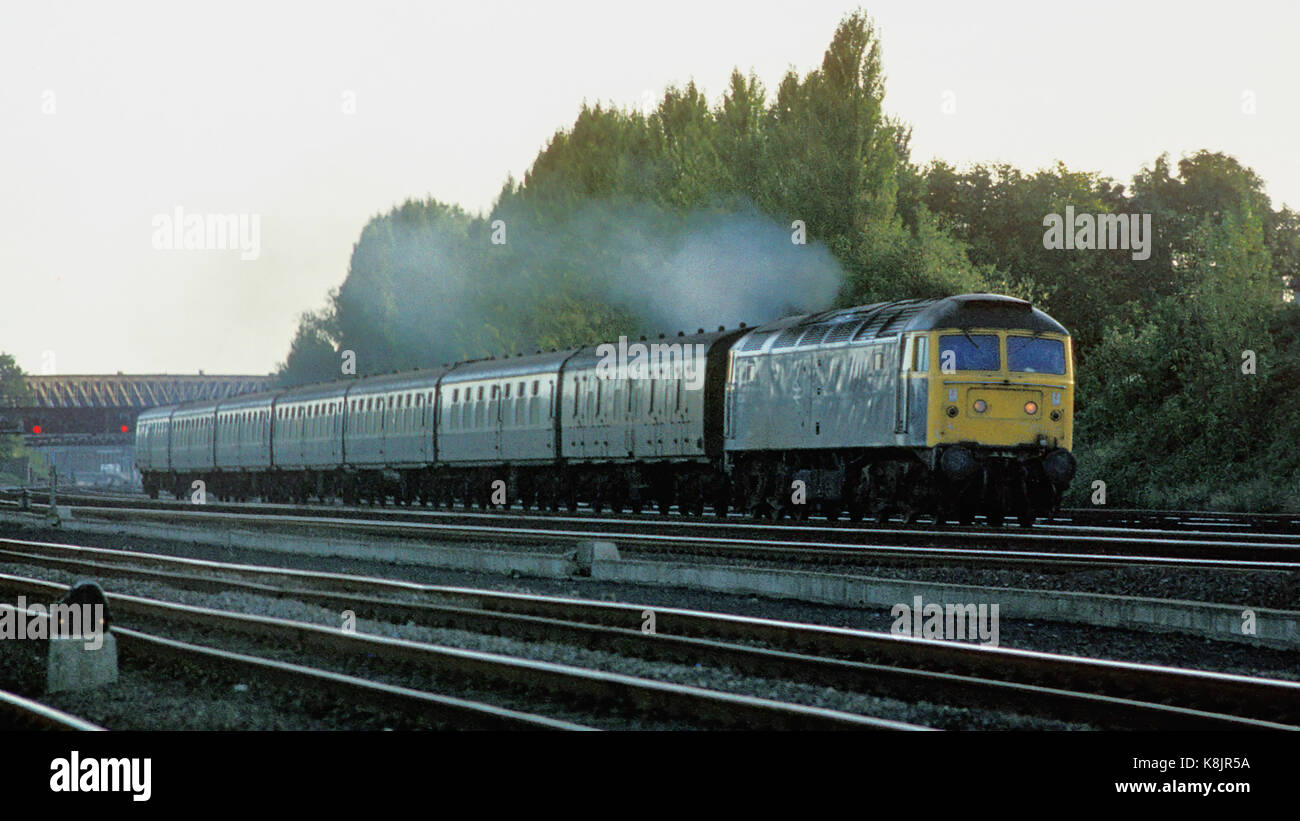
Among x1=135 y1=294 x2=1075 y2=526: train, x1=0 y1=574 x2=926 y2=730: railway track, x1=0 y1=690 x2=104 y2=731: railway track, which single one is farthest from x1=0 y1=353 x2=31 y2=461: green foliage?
x1=0 y1=690 x2=104 y2=731: railway track

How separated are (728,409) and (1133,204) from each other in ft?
154

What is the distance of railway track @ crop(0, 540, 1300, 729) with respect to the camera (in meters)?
8.02

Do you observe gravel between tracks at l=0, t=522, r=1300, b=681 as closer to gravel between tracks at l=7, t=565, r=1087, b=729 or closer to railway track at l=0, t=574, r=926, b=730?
gravel between tracks at l=7, t=565, r=1087, b=729

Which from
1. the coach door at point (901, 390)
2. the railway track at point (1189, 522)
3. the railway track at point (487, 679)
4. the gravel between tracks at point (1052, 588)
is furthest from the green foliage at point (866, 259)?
the railway track at point (487, 679)

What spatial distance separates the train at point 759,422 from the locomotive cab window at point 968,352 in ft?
0.09

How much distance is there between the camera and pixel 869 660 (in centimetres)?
1059

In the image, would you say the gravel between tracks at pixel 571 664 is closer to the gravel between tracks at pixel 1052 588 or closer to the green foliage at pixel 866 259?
the gravel between tracks at pixel 1052 588

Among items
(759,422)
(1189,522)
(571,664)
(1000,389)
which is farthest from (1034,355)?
(571,664)

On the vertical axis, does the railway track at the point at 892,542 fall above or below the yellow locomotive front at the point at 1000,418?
below

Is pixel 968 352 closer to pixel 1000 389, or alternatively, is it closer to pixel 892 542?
pixel 1000 389

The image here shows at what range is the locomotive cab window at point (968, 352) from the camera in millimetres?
20266

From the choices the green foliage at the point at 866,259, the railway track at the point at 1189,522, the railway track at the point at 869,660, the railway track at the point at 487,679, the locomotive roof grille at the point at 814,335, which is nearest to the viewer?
the railway track at the point at 487,679

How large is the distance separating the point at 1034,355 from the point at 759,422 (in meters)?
4.85
